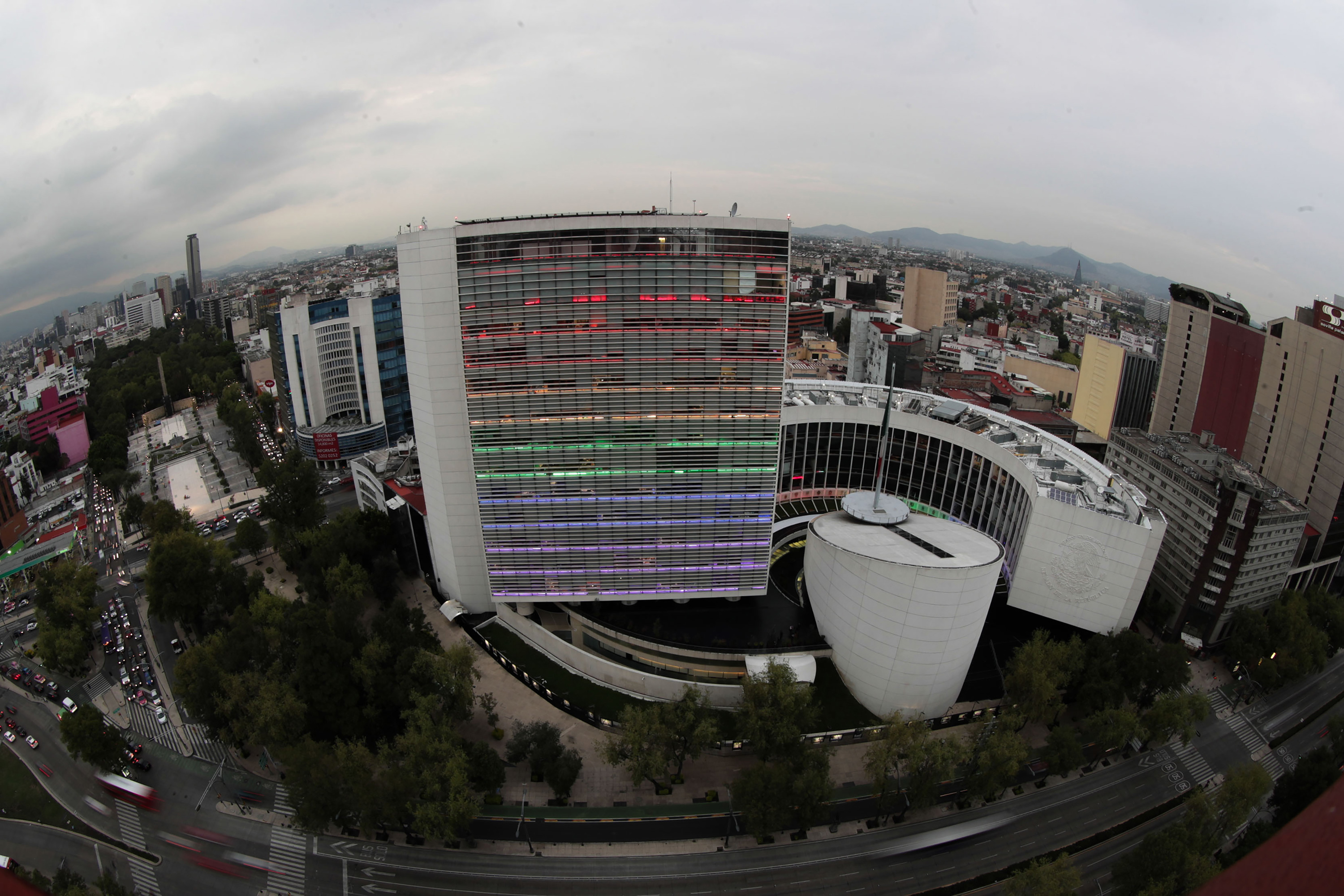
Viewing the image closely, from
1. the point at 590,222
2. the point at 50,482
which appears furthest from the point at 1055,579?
the point at 50,482

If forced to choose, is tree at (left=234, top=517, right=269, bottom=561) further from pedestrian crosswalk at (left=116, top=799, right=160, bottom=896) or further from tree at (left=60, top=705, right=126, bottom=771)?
pedestrian crosswalk at (left=116, top=799, right=160, bottom=896)

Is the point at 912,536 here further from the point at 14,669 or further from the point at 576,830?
the point at 14,669

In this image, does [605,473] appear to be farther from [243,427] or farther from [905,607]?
[243,427]

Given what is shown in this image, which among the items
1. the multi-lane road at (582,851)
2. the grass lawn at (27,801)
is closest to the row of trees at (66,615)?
the grass lawn at (27,801)

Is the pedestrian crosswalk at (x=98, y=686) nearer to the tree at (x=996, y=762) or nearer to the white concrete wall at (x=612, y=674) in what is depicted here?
the white concrete wall at (x=612, y=674)

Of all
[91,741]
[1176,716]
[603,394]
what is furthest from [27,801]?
[1176,716]
